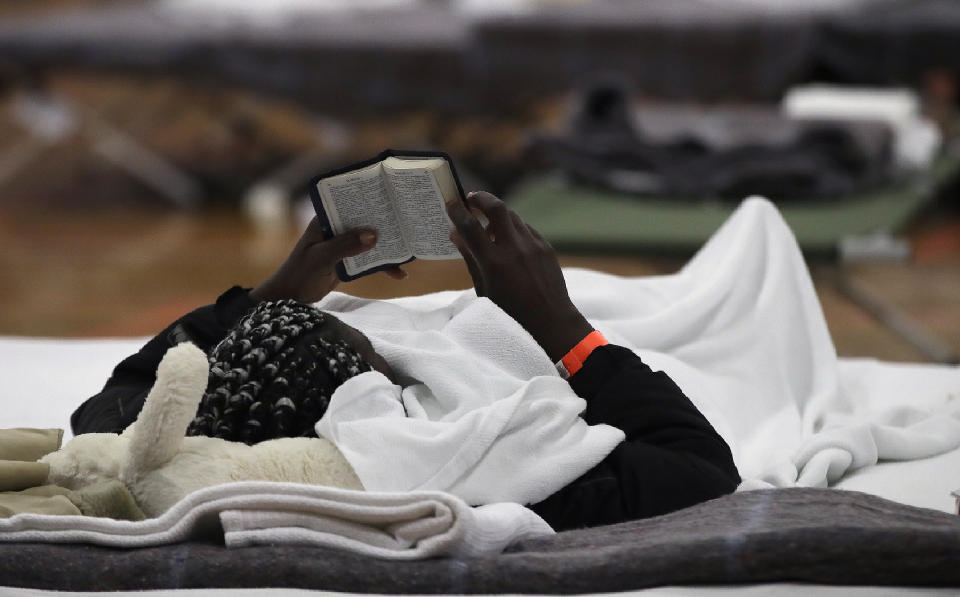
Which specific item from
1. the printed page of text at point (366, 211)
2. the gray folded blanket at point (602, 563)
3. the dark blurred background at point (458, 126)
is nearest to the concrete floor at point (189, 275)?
the dark blurred background at point (458, 126)

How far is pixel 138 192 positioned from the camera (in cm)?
448

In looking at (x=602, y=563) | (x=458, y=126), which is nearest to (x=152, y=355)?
(x=602, y=563)

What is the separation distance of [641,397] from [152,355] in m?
0.48

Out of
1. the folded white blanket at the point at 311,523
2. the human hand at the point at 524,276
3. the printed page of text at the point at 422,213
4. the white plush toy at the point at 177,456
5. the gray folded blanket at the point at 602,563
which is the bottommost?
the gray folded blanket at the point at 602,563

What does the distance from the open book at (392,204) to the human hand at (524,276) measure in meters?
0.04

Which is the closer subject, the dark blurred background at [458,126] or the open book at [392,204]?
the open book at [392,204]

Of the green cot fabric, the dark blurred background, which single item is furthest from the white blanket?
the dark blurred background

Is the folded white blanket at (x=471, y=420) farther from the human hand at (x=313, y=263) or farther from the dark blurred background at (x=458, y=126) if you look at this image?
the dark blurred background at (x=458, y=126)

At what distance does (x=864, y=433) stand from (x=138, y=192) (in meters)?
3.85

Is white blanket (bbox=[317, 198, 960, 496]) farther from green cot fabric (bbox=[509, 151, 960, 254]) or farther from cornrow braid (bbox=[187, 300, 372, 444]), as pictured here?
green cot fabric (bbox=[509, 151, 960, 254])

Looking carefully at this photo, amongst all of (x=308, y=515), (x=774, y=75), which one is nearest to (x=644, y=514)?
(x=308, y=515)

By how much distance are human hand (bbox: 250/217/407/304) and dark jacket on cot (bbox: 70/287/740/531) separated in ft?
0.60

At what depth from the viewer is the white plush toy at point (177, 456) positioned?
81 centimetres

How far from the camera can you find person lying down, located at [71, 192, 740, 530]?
90cm
